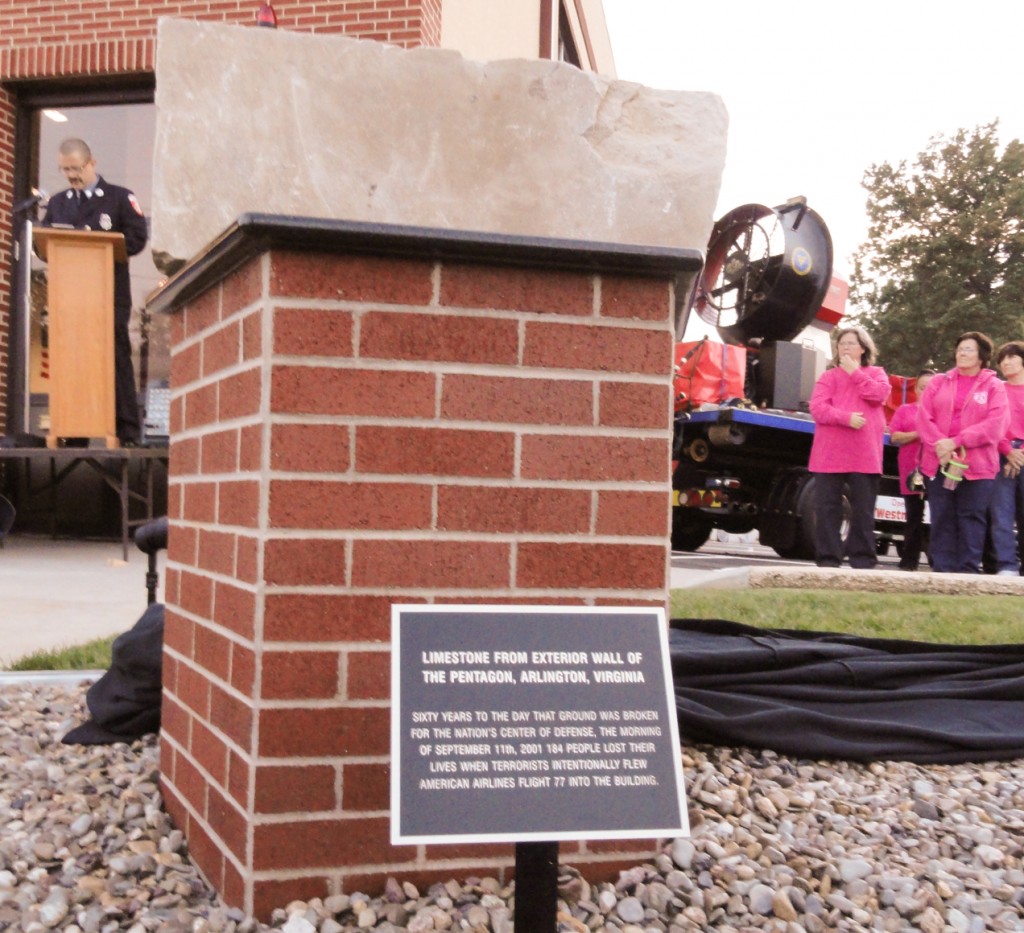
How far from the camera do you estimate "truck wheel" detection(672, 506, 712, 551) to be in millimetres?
10141

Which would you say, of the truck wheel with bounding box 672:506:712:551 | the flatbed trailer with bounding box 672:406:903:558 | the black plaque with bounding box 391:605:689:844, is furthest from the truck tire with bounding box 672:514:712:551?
the black plaque with bounding box 391:605:689:844

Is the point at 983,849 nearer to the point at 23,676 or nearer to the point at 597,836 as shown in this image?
the point at 597,836

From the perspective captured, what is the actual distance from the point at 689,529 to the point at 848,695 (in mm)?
7675

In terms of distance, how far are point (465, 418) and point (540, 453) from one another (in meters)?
0.16

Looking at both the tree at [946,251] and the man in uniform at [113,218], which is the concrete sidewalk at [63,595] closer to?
the man in uniform at [113,218]

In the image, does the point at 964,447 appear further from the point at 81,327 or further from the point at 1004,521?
the point at 81,327

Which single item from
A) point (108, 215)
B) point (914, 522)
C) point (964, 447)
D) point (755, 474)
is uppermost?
point (108, 215)

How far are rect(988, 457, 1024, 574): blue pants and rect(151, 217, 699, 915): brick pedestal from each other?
6.15m

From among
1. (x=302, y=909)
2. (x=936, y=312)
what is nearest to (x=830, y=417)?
(x=302, y=909)

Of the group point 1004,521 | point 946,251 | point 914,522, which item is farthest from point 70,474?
point 946,251

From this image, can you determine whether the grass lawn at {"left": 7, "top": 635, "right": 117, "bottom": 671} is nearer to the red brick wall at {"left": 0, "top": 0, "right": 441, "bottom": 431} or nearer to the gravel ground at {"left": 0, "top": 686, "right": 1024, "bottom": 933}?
the gravel ground at {"left": 0, "top": 686, "right": 1024, "bottom": 933}

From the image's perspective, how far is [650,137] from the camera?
238 cm

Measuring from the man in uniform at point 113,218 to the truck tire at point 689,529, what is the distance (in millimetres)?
5267

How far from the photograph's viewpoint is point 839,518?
7.27 metres
